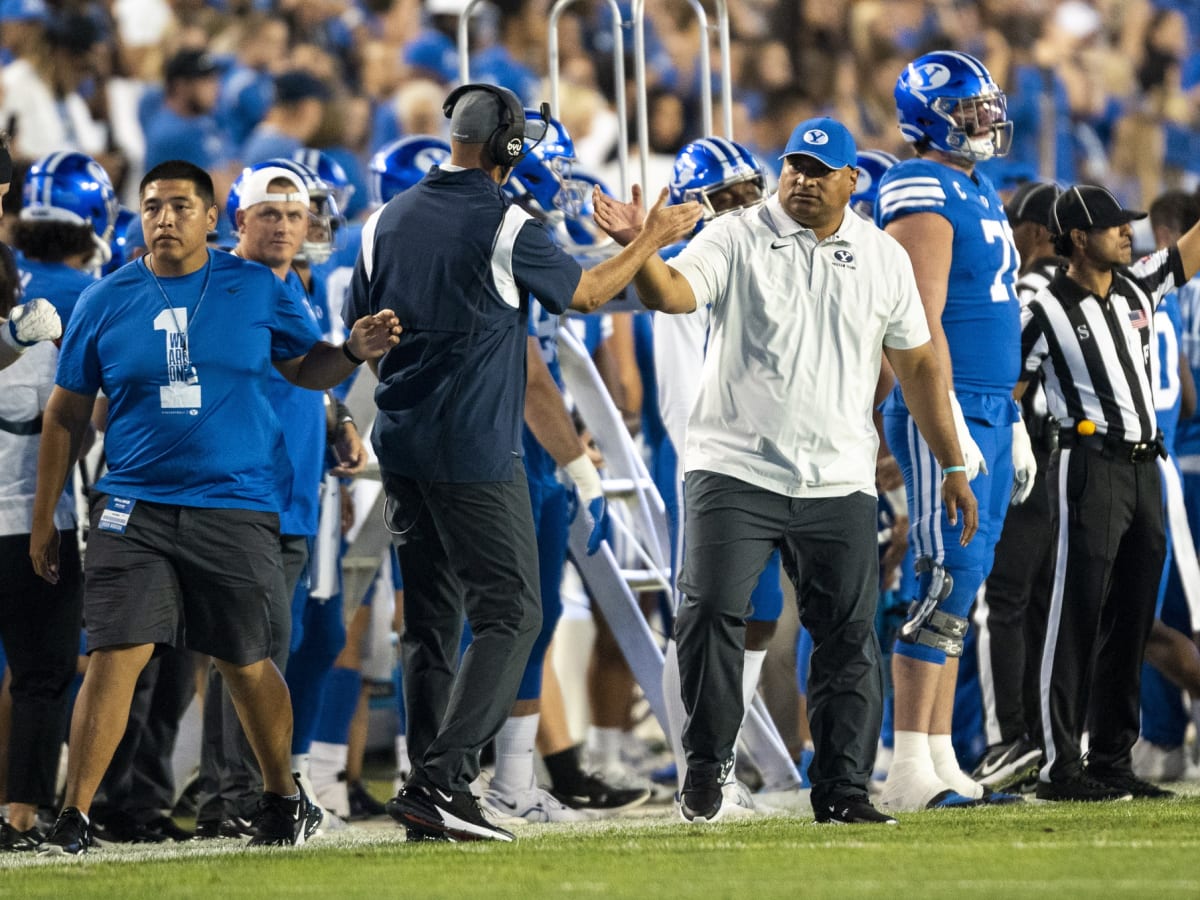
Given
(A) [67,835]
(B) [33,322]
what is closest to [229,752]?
(A) [67,835]

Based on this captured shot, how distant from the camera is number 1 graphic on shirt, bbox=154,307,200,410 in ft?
18.6

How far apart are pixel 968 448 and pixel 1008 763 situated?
1706mm

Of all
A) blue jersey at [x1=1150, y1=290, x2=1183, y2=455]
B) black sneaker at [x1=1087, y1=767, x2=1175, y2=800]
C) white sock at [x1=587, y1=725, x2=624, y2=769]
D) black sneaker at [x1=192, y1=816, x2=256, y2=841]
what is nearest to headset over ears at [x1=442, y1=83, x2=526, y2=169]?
black sneaker at [x1=192, y1=816, x2=256, y2=841]

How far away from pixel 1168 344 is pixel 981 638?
1.29 metres

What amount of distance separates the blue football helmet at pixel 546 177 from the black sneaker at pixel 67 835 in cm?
282

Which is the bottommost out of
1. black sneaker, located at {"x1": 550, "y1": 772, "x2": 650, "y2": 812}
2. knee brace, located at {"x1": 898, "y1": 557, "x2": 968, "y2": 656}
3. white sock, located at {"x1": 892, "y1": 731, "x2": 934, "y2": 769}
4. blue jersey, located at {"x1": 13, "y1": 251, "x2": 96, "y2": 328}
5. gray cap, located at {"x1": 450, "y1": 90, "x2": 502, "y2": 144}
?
black sneaker, located at {"x1": 550, "y1": 772, "x2": 650, "y2": 812}

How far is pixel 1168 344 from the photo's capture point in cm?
794

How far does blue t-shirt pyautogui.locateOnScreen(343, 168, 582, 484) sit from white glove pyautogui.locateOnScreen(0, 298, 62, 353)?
910mm

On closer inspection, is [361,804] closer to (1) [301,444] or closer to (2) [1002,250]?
(1) [301,444]

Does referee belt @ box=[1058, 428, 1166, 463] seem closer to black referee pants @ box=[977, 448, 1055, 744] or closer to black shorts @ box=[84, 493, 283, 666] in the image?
black referee pants @ box=[977, 448, 1055, 744]

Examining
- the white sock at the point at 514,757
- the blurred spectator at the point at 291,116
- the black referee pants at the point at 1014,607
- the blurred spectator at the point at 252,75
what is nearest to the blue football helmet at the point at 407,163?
the white sock at the point at 514,757

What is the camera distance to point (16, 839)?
611cm

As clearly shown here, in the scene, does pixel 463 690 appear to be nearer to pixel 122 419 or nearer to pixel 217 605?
pixel 217 605

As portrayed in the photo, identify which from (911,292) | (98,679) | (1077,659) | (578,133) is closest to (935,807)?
(1077,659)
